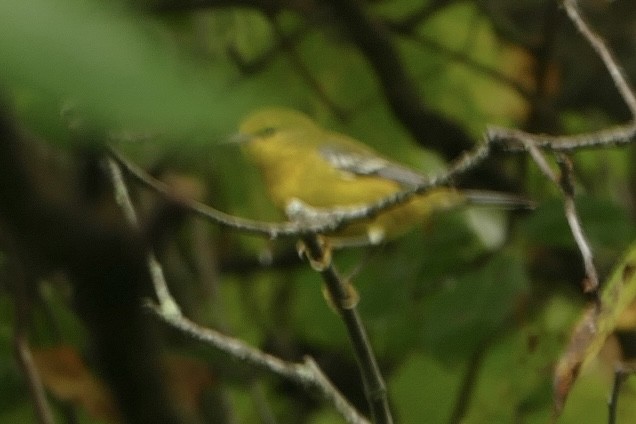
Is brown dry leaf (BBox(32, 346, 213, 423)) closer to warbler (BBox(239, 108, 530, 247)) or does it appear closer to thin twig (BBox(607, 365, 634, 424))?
warbler (BBox(239, 108, 530, 247))

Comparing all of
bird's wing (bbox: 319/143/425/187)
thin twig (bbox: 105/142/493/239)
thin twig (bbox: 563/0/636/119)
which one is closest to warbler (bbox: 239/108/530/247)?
bird's wing (bbox: 319/143/425/187)

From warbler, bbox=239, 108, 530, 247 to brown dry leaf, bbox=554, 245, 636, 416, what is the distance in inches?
53.4

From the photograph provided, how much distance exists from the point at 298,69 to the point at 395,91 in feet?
0.67

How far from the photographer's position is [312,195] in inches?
96.3

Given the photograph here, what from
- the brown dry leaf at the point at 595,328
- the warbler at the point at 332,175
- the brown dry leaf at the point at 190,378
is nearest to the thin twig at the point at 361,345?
the brown dry leaf at the point at 595,328

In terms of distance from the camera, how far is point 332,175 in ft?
8.20

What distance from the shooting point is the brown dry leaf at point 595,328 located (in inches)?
30.9

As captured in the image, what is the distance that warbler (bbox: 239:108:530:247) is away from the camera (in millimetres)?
2238

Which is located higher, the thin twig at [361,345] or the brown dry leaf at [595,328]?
the thin twig at [361,345]

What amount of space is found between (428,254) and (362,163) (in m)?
0.62

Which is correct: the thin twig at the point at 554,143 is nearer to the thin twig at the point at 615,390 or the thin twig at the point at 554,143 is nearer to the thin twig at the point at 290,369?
the thin twig at the point at 615,390

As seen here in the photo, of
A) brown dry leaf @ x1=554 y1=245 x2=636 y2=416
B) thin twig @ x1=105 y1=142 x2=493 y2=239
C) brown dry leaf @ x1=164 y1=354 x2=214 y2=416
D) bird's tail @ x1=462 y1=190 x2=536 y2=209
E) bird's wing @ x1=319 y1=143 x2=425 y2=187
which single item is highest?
bird's wing @ x1=319 y1=143 x2=425 y2=187

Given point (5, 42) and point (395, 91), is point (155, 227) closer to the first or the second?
point (395, 91)

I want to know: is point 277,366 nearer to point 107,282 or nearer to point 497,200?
point 107,282
